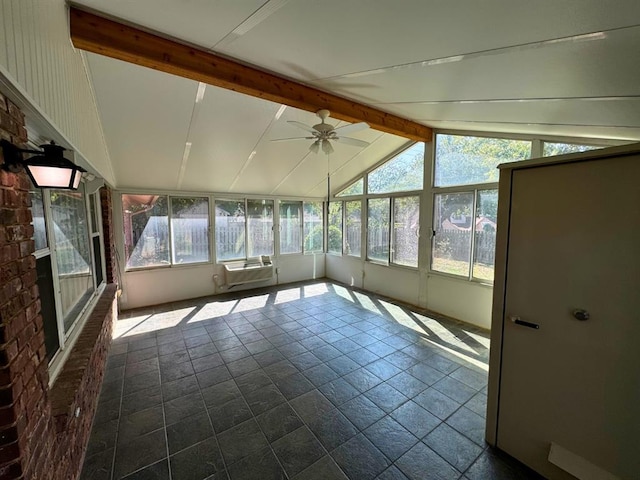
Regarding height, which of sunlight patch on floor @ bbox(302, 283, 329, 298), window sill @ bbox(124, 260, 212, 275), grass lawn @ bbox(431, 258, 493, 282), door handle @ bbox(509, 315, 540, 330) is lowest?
sunlight patch on floor @ bbox(302, 283, 329, 298)

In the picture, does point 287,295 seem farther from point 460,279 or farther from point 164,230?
point 460,279

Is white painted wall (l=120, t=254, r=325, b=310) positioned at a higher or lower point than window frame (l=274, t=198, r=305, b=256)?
lower

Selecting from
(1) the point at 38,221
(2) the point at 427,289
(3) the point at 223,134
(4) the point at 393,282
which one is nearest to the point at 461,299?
(2) the point at 427,289

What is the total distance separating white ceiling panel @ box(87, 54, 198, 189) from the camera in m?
2.48

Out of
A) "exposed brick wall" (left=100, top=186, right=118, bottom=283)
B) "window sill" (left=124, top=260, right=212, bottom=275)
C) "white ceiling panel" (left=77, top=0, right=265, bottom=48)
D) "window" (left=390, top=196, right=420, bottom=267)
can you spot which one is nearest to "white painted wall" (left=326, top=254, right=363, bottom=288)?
"window" (left=390, top=196, right=420, bottom=267)

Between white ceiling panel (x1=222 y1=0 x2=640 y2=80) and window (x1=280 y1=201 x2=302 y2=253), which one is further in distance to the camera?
window (x1=280 y1=201 x2=302 y2=253)

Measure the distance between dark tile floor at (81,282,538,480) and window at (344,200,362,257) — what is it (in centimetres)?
239

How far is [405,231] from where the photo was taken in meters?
5.16

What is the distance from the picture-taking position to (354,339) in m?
3.60

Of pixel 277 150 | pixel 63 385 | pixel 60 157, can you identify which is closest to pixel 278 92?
pixel 277 150

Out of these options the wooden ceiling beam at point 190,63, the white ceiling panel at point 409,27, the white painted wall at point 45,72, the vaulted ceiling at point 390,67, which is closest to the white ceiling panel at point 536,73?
the vaulted ceiling at point 390,67

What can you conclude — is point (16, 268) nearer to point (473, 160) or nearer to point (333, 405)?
point (333, 405)

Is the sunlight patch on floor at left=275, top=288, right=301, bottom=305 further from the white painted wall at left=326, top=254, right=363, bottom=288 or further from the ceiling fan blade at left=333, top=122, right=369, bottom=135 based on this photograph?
the ceiling fan blade at left=333, top=122, right=369, bottom=135

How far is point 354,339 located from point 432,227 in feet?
7.72
